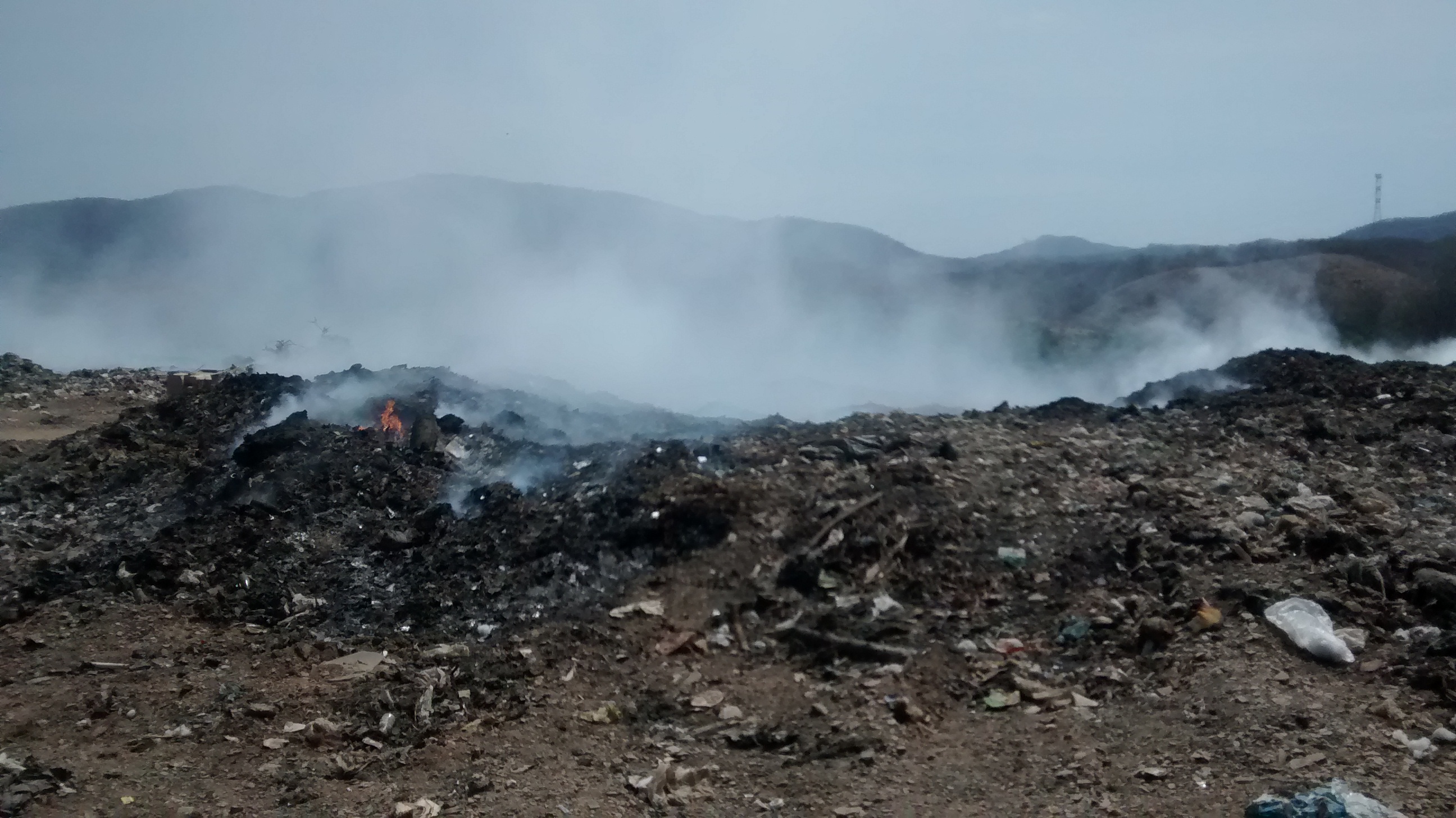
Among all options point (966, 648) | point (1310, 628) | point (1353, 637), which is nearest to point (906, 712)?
point (966, 648)

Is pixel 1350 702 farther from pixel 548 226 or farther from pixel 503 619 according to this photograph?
pixel 548 226

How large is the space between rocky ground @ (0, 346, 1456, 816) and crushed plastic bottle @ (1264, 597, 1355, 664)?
8 cm

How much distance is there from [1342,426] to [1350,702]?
17.9ft

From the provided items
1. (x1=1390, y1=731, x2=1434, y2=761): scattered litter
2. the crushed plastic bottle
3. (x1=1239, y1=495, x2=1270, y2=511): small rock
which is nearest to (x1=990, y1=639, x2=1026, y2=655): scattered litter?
the crushed plastic bottle

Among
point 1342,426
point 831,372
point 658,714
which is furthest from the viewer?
point 831,372

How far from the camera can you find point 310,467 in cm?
902

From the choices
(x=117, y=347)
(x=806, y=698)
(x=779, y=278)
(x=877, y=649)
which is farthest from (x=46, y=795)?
(x=117, y=347)

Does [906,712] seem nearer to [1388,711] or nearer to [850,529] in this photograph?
[850,529]

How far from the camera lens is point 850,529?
6.62 m

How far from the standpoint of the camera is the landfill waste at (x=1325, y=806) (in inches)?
141

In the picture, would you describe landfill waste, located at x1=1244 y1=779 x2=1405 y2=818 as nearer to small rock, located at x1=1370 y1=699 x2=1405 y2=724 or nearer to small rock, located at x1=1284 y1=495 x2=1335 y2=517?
small rock, located at x1=1370 y1=699 x2=1405 y2=724

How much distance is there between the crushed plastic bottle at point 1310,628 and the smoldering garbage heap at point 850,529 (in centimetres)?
16

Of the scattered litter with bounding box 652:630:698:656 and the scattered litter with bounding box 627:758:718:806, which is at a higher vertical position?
the scattered litter with bounding box 652:630:698:656

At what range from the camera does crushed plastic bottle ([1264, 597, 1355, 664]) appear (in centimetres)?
475
